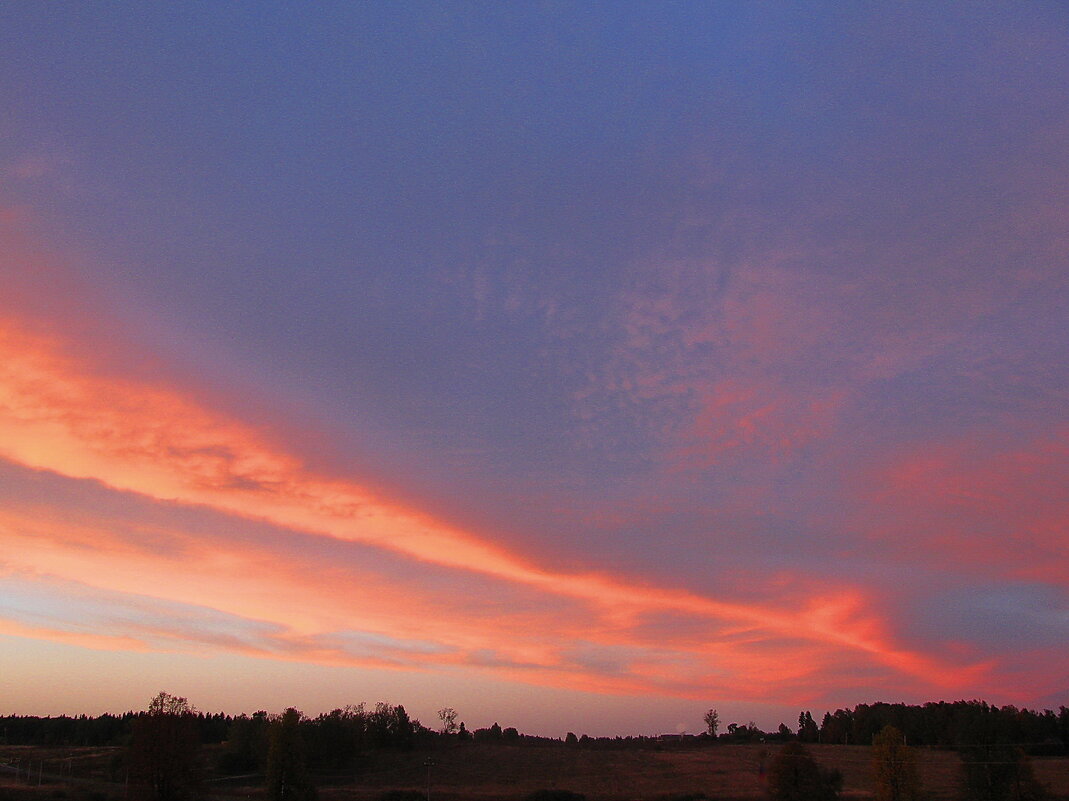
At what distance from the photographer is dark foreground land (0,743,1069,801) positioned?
288 ft

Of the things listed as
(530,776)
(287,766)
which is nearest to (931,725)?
(530,776)

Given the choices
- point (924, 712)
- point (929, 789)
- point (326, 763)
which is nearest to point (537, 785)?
point (326, 763)

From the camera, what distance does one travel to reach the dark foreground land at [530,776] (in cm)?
8788

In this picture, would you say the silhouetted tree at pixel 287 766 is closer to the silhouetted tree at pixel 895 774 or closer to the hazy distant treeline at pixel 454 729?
the hazy distant treeline at pixel 454 729

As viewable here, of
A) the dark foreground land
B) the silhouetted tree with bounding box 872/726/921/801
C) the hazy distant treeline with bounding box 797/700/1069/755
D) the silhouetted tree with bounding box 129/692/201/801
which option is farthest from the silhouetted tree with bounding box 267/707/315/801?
the hazy distant treeline with bounding box 797/700/1069/755

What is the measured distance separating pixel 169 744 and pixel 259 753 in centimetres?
4792

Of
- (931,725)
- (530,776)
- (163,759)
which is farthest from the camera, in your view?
(931,725)

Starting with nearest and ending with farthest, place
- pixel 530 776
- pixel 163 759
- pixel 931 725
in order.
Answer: pixel 163 759 → pixel 530 776 → pixel 931 725

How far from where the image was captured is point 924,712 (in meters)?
173

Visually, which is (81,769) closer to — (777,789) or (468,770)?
(468,770)

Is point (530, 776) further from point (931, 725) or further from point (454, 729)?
point (931, 725)

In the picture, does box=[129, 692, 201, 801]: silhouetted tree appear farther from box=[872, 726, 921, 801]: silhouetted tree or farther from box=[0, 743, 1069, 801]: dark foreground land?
box=[872, 726, 921, 801]: silhouetted tree

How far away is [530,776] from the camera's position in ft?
373

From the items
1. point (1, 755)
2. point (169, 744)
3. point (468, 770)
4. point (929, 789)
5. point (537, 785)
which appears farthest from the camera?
point (1, 755)
